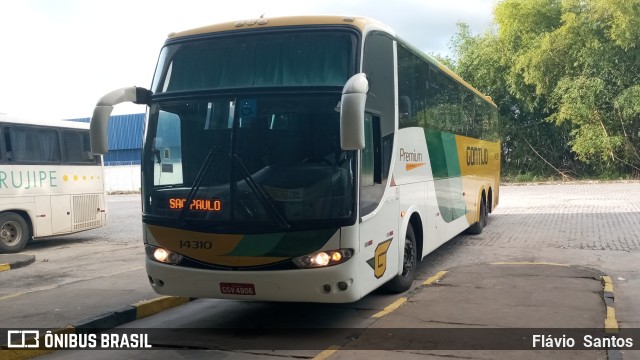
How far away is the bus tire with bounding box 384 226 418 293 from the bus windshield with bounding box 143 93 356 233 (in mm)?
2217

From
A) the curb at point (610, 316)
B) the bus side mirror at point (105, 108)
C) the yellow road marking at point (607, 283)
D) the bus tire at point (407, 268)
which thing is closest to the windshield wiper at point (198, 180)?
the bus side mirror at point (105, 108)

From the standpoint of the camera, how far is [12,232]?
12953mm

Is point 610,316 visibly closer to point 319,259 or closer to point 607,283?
point 607,283

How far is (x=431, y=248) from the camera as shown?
8.85 m

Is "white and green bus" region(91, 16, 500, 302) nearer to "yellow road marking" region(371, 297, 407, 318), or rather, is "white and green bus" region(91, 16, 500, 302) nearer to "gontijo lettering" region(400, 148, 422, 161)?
"yellow road marking" region(371, 297, 407, 318)

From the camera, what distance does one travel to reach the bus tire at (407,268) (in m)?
7.46

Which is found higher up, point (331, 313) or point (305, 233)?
point (305, 233)

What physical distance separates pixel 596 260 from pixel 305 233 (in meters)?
6.33

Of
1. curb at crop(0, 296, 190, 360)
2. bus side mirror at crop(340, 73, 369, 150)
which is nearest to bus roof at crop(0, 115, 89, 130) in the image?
curb at crop(0, 296, 190, 360)

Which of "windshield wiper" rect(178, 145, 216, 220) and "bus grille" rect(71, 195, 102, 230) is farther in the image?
"bus grille" rect(71, 195, 102, 230)

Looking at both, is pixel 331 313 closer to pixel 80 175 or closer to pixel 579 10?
pixel 80 175

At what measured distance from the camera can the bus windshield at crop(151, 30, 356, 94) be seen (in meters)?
5.84

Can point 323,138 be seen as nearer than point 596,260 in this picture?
Yes

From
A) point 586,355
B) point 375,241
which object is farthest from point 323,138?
point 586,355
